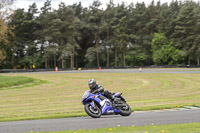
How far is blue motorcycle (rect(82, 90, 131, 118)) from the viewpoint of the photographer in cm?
1053

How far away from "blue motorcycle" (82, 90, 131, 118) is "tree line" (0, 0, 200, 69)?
6394cm

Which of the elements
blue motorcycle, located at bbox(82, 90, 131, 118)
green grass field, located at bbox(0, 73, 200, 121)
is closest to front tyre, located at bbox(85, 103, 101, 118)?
blue motorcycle, located at bbox(82, 90, 131, 118)

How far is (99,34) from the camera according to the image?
8200cm

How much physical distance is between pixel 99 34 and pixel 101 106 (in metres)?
72.3

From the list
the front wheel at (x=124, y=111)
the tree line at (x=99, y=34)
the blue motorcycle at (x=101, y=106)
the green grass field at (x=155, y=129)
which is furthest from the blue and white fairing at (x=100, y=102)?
the tree line at (x=99, y=34)

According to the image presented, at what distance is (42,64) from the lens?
280ft

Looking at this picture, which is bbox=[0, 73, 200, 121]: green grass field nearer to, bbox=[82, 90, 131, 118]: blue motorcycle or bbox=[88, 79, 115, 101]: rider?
bbox=[82, 90, 131, 118]: blue motorcycle

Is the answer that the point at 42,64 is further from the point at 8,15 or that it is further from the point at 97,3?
the point at 8,15

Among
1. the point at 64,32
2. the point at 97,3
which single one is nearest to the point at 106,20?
the point at 97,3

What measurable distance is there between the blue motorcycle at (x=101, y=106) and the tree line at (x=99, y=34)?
2517 inches

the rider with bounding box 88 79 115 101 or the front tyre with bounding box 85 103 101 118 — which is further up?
the rider with bounding box 88 79 115 101

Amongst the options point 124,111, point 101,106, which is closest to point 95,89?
point 101,106

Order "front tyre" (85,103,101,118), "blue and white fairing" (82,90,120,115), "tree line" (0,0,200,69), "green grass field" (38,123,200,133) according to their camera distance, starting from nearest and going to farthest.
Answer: "green grass field" (38,123,200,133) → "front tyre" (85,103,101,118) → "blue and white fairing" (82,90,120,115) → "tree line" (0,0,200,69)

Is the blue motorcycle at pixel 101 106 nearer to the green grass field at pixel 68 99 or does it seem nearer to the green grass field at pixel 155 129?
the green grass field at pixel 68 99
